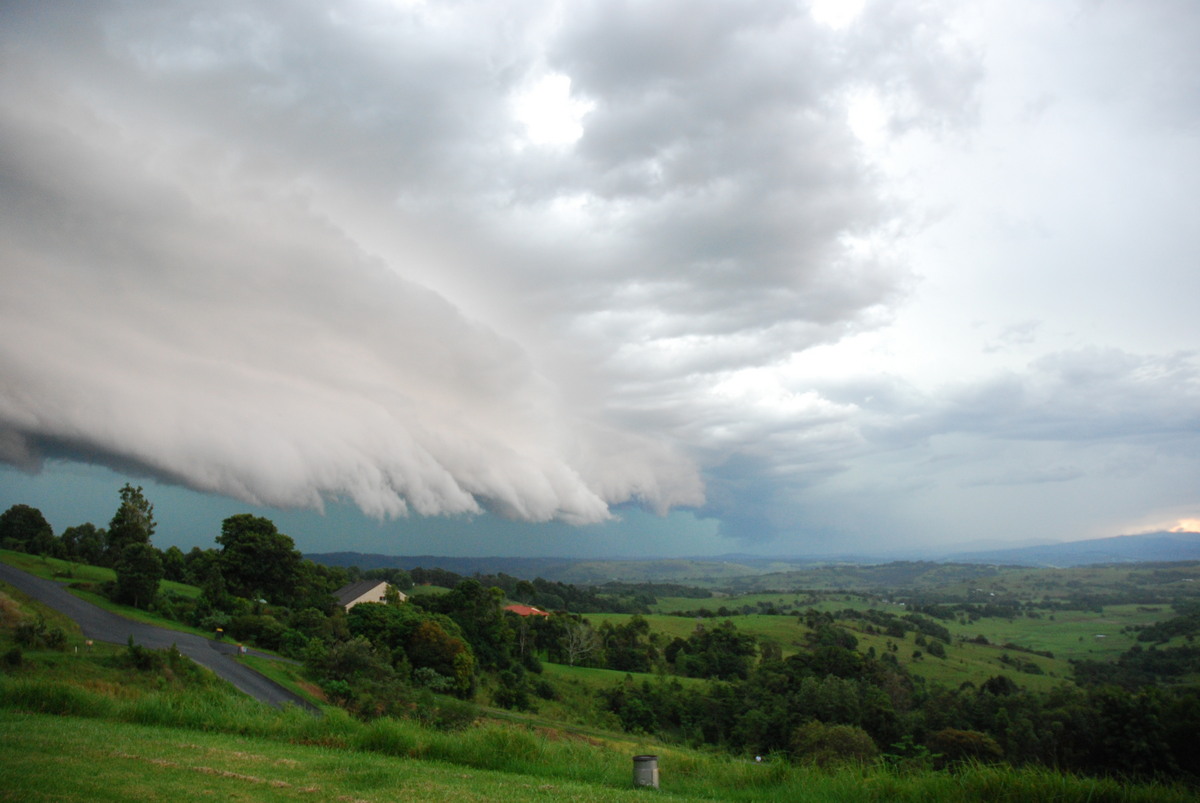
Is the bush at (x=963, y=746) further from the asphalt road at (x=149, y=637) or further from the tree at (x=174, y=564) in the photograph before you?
the tree at (x=174, y=564)

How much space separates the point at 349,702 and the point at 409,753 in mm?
22361

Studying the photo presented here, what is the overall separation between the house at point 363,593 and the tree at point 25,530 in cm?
3284

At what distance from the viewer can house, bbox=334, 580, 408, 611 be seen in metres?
78.8

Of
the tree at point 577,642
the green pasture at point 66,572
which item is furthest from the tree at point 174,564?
the tree at point 577,642

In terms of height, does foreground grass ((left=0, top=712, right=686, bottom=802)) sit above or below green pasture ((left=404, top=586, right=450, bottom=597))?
above

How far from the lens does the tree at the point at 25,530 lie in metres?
72.6

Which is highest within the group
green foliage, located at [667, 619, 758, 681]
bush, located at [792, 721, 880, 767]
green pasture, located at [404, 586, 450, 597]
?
green pasture, located at [404, 586, 450, 597]

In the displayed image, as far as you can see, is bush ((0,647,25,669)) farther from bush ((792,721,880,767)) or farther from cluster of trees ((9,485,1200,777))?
bush ((792,721,880,767))

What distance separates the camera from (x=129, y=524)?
243ft

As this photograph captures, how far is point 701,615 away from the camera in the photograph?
462 feet

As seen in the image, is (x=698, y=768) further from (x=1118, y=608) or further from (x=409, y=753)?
(x=1118, y=608)

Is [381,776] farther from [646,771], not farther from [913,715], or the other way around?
[913,715]

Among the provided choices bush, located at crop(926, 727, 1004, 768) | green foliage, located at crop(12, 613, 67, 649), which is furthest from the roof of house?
bush, located at crop(926, 727, 1004, 768)

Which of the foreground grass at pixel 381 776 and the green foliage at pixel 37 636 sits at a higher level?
the foreground grass at pixel 381 776
